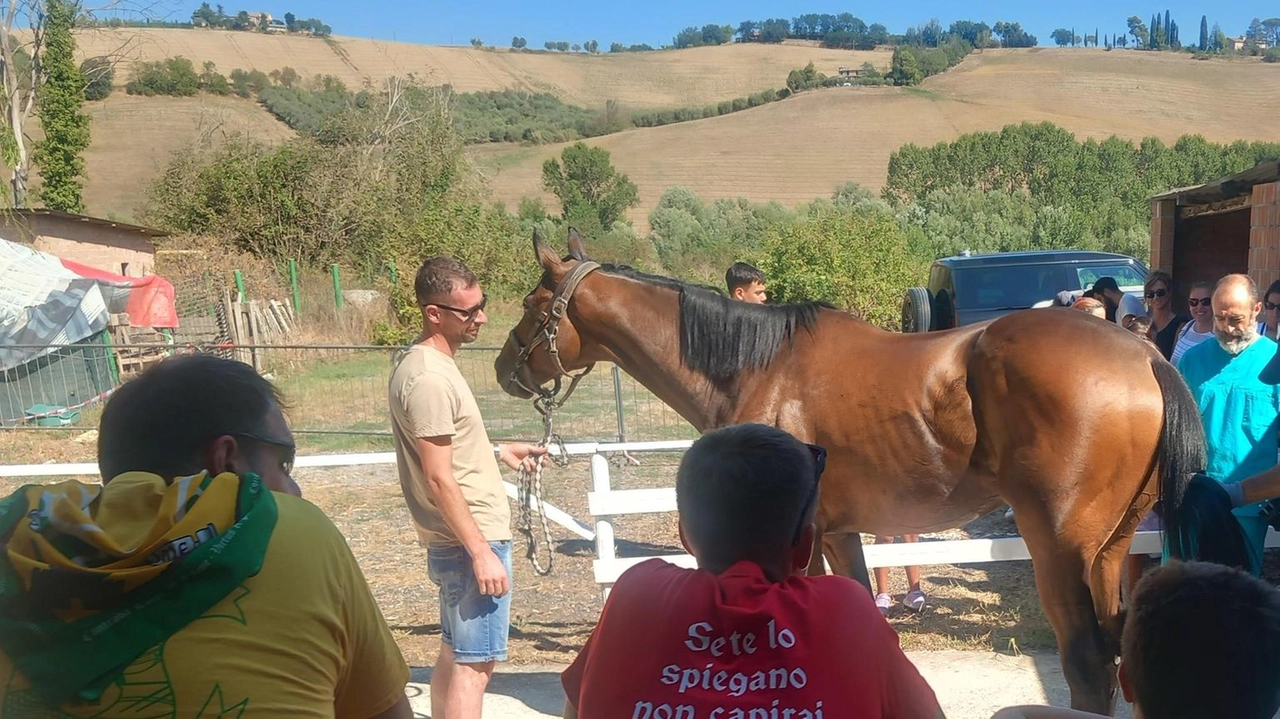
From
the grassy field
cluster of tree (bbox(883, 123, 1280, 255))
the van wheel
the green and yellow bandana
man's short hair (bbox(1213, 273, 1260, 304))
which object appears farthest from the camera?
the grassy field

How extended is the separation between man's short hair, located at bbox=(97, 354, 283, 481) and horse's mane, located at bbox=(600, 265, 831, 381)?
2.55 m

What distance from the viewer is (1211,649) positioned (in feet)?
4.47

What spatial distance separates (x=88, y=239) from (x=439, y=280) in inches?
780

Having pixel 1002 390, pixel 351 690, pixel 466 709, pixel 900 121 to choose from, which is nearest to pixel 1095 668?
pixel 1002 390

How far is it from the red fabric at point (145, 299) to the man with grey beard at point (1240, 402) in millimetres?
14911

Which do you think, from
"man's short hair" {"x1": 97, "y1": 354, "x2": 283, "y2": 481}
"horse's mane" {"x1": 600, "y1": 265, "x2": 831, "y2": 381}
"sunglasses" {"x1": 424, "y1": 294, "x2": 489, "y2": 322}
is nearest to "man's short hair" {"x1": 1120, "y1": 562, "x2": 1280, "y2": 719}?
"man's short hair" {"x1": 97, "y1": 354, "x2": 283, "y2": 481}

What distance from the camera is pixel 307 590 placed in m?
1.30

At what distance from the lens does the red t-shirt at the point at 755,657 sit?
4.46 ft

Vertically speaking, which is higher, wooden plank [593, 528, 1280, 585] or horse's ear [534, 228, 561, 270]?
horse's ear [534, 228, 561, 270]

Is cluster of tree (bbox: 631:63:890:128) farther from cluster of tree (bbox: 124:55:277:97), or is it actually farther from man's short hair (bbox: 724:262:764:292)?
man's short hair (bbox: 724:262:764:292)

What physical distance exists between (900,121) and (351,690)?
65527 mm

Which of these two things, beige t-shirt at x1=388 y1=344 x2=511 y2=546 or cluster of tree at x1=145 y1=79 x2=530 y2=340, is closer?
beige t-shirt at x1=388 y1=344 x2=511 y2=546

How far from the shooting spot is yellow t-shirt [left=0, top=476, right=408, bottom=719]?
117cm

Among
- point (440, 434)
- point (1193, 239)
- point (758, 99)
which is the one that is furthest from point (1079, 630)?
point (758, 99)
